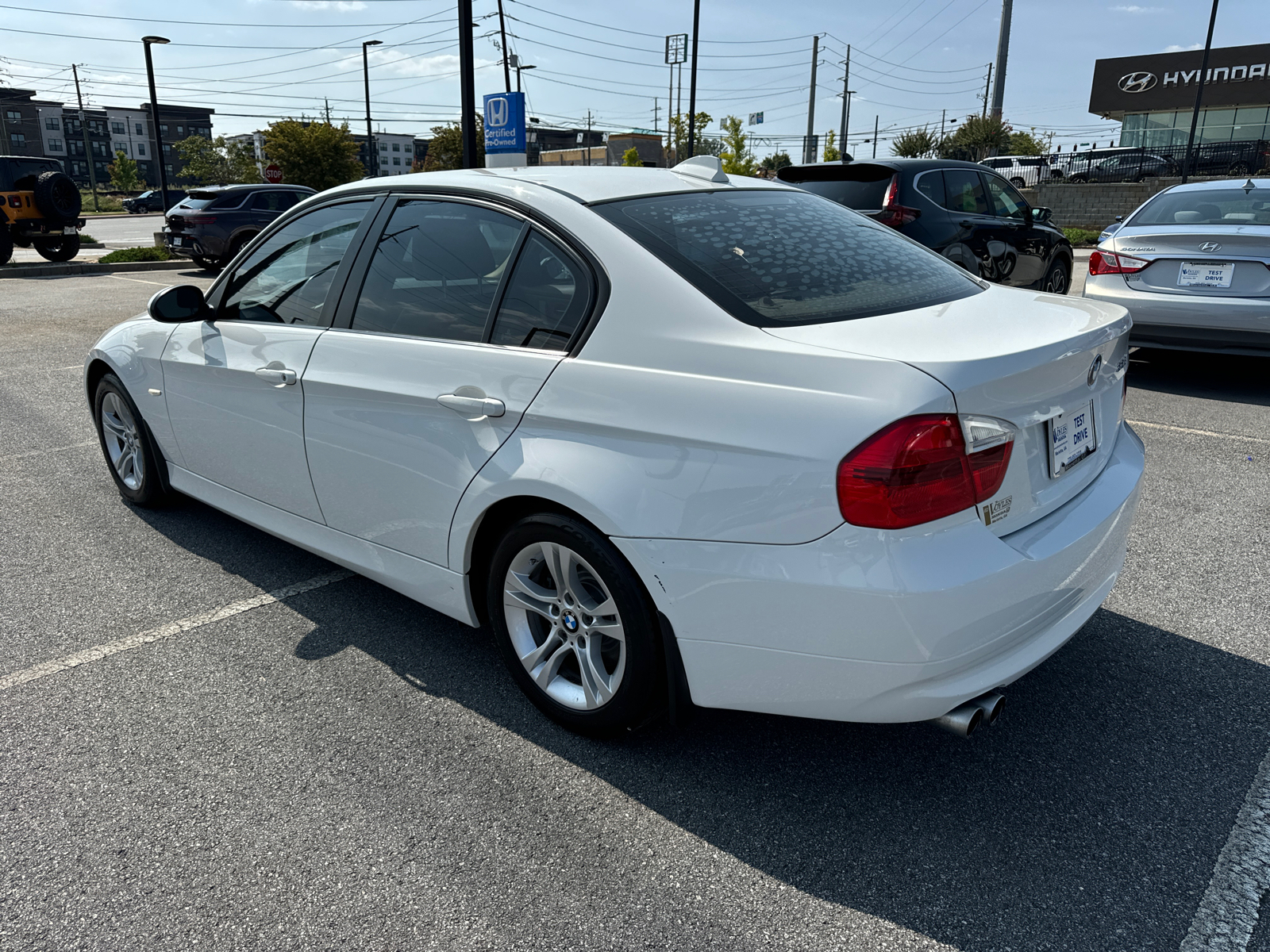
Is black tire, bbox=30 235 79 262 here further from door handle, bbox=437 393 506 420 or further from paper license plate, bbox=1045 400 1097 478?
paper license plate, bbox=1045 400 1097 478

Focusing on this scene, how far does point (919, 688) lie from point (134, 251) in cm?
2214

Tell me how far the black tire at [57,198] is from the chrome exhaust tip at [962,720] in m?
21.3

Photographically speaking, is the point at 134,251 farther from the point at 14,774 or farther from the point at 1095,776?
the point at 1095,776

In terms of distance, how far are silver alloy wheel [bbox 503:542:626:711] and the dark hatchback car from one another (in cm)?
653

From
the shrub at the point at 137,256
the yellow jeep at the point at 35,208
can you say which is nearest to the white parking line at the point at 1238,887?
the shrub at the point at 137,256

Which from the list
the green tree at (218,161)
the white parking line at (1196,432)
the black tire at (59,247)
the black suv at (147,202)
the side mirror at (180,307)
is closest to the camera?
the side mirror at (180,307)

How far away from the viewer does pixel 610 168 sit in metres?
3.21

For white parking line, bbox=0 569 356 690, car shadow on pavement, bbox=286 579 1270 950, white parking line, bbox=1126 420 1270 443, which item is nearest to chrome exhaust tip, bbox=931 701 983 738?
car shadow on pavement, bbox=286 579 1270 950

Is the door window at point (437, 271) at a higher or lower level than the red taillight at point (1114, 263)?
higher

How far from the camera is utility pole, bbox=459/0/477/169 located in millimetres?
12633

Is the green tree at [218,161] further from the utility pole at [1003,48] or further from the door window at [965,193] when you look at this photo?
the door window at [965,193]

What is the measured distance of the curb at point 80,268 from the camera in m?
18.3

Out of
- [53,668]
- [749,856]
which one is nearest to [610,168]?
[749,856]

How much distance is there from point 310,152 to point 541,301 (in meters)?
42.0
